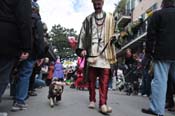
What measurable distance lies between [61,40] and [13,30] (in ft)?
217

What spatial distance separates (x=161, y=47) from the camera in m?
7.40

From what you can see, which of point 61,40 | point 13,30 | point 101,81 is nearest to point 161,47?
point 101,81

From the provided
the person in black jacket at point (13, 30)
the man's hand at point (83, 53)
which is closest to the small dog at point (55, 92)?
the man's hand at point (83, 53)

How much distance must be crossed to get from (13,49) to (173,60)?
11.4 ft

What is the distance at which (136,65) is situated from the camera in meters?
16.0

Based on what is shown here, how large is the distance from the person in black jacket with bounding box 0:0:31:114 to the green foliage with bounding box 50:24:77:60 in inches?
2337

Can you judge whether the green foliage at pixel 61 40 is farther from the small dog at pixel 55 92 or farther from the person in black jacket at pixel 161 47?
the person in black jacket at pixel 161 47

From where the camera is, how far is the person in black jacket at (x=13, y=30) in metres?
4.83

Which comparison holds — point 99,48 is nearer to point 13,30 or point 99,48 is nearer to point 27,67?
point 27,67

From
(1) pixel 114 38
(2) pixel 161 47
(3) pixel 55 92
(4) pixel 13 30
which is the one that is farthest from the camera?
(3) pixel 55 92

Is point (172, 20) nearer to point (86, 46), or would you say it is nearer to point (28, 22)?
point (86, 46)

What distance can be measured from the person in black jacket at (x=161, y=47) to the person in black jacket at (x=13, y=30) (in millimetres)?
3095

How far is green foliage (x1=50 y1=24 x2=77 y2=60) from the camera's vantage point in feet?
220

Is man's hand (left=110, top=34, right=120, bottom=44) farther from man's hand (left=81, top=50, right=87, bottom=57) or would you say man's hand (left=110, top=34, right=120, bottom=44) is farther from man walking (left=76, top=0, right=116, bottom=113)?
man's hand (left=81, top=50, right=87, bottom=57)
